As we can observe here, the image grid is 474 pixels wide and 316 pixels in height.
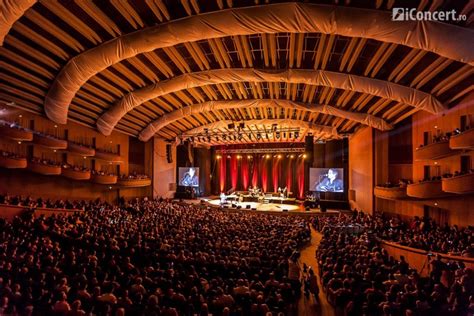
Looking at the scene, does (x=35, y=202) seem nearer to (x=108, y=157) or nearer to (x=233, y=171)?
(x=108, y=157)

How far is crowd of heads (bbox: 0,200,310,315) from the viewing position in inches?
209

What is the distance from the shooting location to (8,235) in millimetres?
9500

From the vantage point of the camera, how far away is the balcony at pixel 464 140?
9172 mm

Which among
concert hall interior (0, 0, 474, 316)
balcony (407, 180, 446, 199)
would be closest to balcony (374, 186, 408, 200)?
concert hall interior (0, 0, 474, 316)

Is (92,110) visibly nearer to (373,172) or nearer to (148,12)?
(148,12)

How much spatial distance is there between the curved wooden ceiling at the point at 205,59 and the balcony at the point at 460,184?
3.59 meters

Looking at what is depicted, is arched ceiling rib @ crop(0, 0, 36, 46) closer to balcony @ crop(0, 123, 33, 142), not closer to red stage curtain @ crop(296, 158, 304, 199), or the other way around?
balcony @ crop(0, 123, 33, 142)

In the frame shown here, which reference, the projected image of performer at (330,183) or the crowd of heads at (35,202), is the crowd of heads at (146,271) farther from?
the projected image of performer at (330,183)

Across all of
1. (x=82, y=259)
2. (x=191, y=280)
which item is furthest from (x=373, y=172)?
(x=82, y=259)

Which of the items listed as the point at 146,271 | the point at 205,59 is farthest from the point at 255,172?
the point at 146,271

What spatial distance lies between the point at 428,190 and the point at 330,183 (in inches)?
415

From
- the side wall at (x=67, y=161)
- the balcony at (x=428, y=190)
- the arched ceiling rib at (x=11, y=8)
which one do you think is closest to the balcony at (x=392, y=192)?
the balcony at (x=428, y=190)

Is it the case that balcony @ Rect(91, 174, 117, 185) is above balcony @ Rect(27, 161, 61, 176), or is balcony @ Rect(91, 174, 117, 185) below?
below

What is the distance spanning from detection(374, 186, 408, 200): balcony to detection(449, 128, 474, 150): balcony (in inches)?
193
